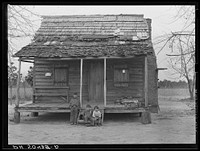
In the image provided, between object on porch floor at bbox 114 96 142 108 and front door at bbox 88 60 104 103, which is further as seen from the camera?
front door at bbox 88 60 104 103

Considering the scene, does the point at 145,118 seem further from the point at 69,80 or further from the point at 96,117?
the point at 69,80

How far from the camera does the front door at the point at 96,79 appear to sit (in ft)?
53.3

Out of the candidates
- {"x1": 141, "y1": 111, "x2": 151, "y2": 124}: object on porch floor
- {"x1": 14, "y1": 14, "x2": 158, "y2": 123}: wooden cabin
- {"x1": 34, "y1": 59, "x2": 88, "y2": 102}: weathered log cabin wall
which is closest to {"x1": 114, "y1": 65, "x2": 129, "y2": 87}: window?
{"x1": 14, "y1": 14, "x2": 158, "y2": 123}: wooden cabin

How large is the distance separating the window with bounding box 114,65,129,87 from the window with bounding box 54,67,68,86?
117 inches

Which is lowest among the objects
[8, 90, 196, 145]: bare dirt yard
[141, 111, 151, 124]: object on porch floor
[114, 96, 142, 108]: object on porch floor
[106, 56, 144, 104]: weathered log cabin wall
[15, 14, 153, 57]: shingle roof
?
[8, 90, 196, 145]: bare dirt yard

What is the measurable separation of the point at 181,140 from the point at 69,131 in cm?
457

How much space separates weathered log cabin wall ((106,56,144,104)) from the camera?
53.0ft

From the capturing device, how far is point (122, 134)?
36.0 ft

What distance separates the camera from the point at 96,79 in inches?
640

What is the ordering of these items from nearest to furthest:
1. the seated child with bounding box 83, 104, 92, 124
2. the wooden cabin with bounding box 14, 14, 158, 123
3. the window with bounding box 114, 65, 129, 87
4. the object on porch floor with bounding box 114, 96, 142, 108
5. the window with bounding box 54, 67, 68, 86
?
the seated child with bounding box 83, 104, 92, 124 < the object on porch floor with bounding box 114, 96, 142, 108 < the wooden cabin with bounding box 14, 14, 158, 123 < the window with bounding box 114, 65, 129, 87 < the window with bounding box 54, 67, 68, 86

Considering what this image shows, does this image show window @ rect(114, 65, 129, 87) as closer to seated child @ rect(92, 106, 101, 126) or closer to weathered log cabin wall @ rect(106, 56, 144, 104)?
weathered log cabin wall @ rect(106, 56, 144, 104)

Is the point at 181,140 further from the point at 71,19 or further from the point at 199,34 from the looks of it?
the point at 71,19

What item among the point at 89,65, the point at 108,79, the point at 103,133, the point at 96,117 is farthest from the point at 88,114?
the point at 89,65

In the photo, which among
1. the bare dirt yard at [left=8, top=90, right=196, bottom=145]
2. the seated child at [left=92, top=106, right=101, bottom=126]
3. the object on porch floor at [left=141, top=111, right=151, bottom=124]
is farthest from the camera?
the object on porch floor at [left=141, top=111, right=151, bottom=124]
